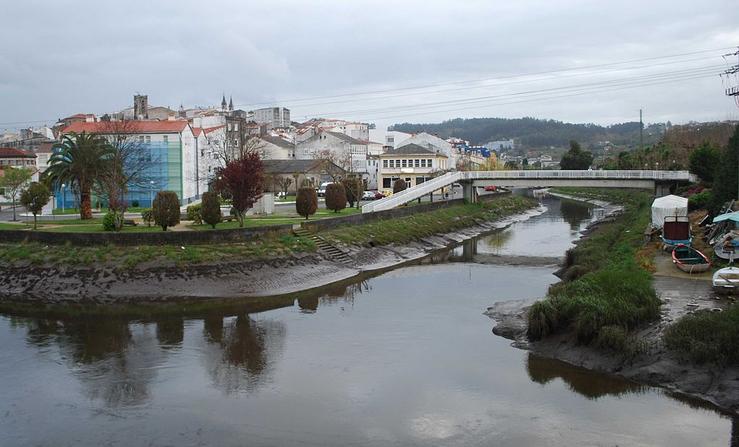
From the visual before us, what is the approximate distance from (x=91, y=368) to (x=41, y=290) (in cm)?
1393

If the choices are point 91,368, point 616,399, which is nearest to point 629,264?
point 616,399

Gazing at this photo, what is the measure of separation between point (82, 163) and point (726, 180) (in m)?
39.9

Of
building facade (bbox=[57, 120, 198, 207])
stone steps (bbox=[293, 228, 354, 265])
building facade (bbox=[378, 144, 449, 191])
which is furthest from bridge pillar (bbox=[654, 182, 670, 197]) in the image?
building facade (bbox=[57, 120, 198, 207])

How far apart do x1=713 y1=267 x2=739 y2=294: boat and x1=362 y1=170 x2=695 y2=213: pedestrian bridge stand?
31.3m

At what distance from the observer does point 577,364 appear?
21906mm

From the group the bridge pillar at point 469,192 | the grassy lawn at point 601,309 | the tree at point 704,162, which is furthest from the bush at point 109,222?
the tree at point 704,162

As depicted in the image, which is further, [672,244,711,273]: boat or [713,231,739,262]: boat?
[713,231,739,262]: boat

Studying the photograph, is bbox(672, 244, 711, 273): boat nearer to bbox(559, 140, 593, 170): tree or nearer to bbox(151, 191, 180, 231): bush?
bbox(151, 191, 180, 231): bush

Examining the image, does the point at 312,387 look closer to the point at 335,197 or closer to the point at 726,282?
the point at 726,282

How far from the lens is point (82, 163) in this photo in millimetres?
47188

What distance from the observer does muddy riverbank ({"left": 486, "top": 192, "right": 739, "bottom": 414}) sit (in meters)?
19.1

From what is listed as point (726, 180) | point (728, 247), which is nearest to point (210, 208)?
point (728, 247)

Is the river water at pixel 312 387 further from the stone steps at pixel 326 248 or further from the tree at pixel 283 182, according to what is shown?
the tree at pixel 283 182

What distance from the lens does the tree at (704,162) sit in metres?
58.0
